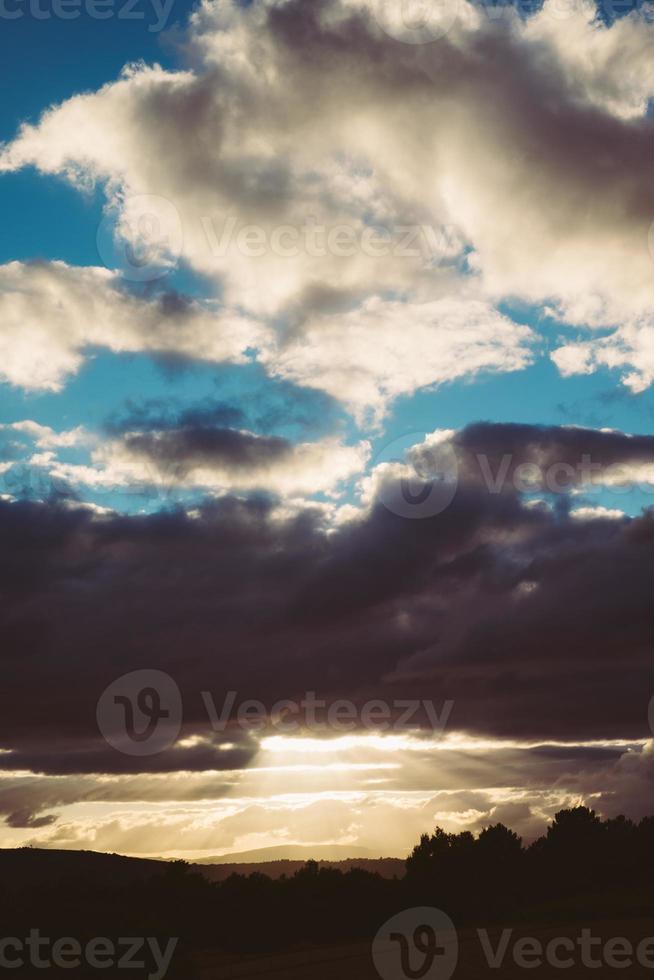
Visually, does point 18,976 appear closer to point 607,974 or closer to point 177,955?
point 177,955

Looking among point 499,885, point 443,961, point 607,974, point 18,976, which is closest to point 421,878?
point 499,885

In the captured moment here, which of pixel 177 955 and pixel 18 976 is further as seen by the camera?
pixel 177 955

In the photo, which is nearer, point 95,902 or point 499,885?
point 95,902

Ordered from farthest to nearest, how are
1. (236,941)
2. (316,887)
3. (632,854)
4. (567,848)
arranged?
(567,848) < (632,854) < (316,887) < (236,941)

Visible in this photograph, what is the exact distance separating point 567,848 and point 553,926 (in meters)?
48.0

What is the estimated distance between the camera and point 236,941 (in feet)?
325

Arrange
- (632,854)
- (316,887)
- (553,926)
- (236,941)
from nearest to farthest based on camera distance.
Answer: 1. (553,926)
2. (236,941)
3. (316,887)
4. (632,854)

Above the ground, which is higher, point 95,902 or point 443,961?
point 95,902

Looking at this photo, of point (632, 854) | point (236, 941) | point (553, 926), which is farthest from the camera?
point (632, 854)

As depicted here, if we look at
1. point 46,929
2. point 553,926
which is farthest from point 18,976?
point 553,926

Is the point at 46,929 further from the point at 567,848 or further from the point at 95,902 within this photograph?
the point at 567,848

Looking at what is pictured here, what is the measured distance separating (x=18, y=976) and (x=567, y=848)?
9112cm

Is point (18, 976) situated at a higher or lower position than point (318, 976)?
higher

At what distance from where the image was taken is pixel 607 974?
7069 cm
